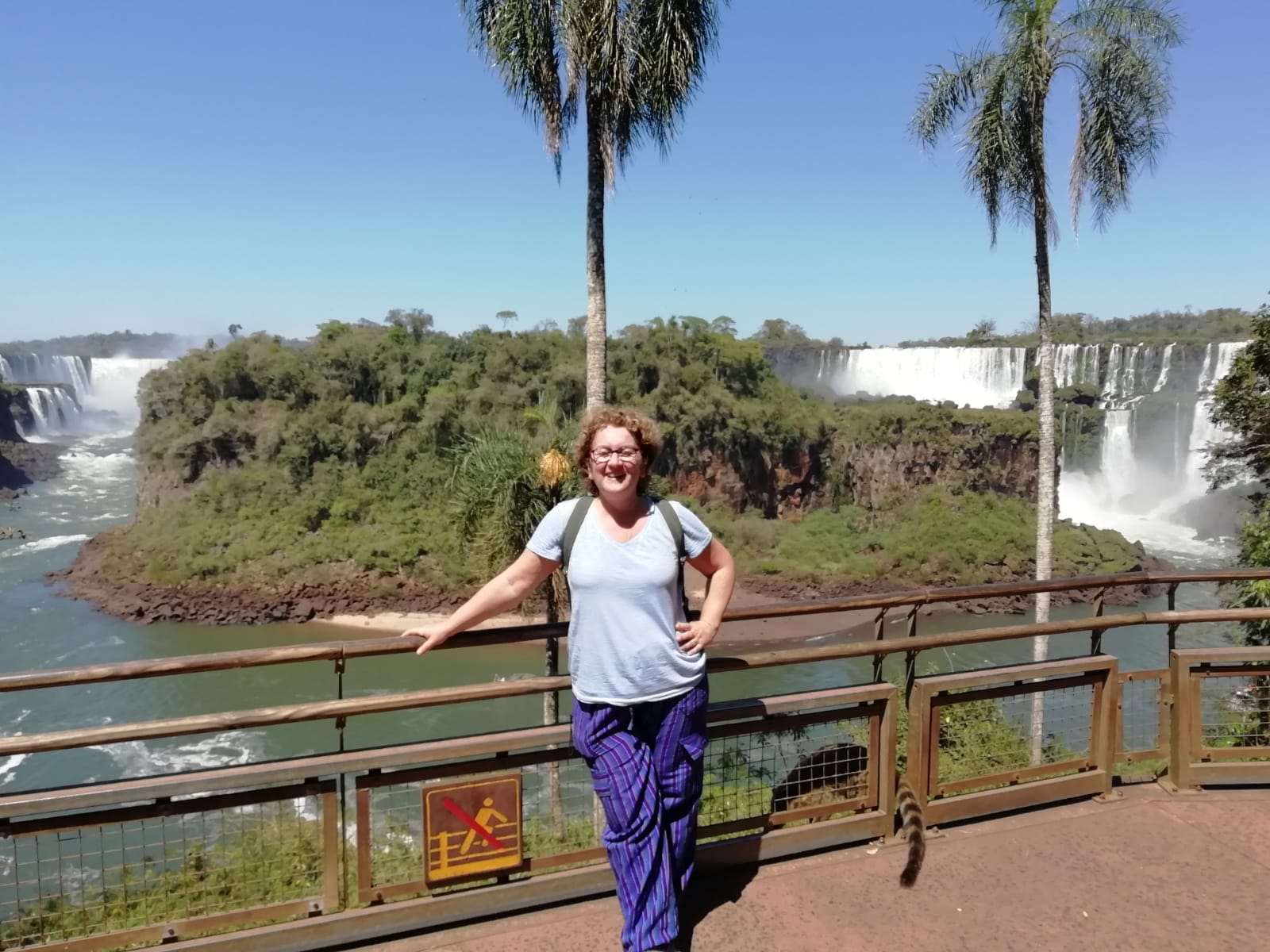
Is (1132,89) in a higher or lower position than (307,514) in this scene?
higher

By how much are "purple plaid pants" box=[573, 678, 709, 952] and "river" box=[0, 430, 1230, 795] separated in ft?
36.3

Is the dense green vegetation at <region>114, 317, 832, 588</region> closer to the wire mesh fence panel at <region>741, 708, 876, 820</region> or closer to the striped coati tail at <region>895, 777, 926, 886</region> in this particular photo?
the wire mesh fence panel at <region>741, 708, 876, 820</region>

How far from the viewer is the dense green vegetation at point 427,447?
3709 centimetres

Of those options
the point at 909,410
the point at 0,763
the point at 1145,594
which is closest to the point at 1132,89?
the point at 0,763

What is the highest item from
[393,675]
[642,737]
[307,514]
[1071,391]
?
[1071,391]

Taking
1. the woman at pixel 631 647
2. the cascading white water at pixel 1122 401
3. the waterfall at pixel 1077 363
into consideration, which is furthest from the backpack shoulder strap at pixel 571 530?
the waterfall at pixel 1077 363

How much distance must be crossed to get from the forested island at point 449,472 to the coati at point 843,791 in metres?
30.7

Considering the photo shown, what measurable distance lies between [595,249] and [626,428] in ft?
30.1

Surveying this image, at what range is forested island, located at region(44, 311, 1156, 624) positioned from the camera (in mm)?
35688

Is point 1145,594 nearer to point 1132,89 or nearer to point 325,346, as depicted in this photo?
point 1132,89

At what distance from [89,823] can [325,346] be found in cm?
4447

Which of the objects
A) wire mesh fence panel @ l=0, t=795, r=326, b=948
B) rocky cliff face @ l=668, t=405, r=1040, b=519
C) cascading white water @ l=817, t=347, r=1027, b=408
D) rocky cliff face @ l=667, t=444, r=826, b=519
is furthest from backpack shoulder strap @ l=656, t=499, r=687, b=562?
cascading white water @ l=817, t=347, r=1027, b=408

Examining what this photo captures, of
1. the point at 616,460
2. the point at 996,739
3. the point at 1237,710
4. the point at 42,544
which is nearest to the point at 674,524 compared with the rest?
the point at 616,460

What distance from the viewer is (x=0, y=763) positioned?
1830 cm
